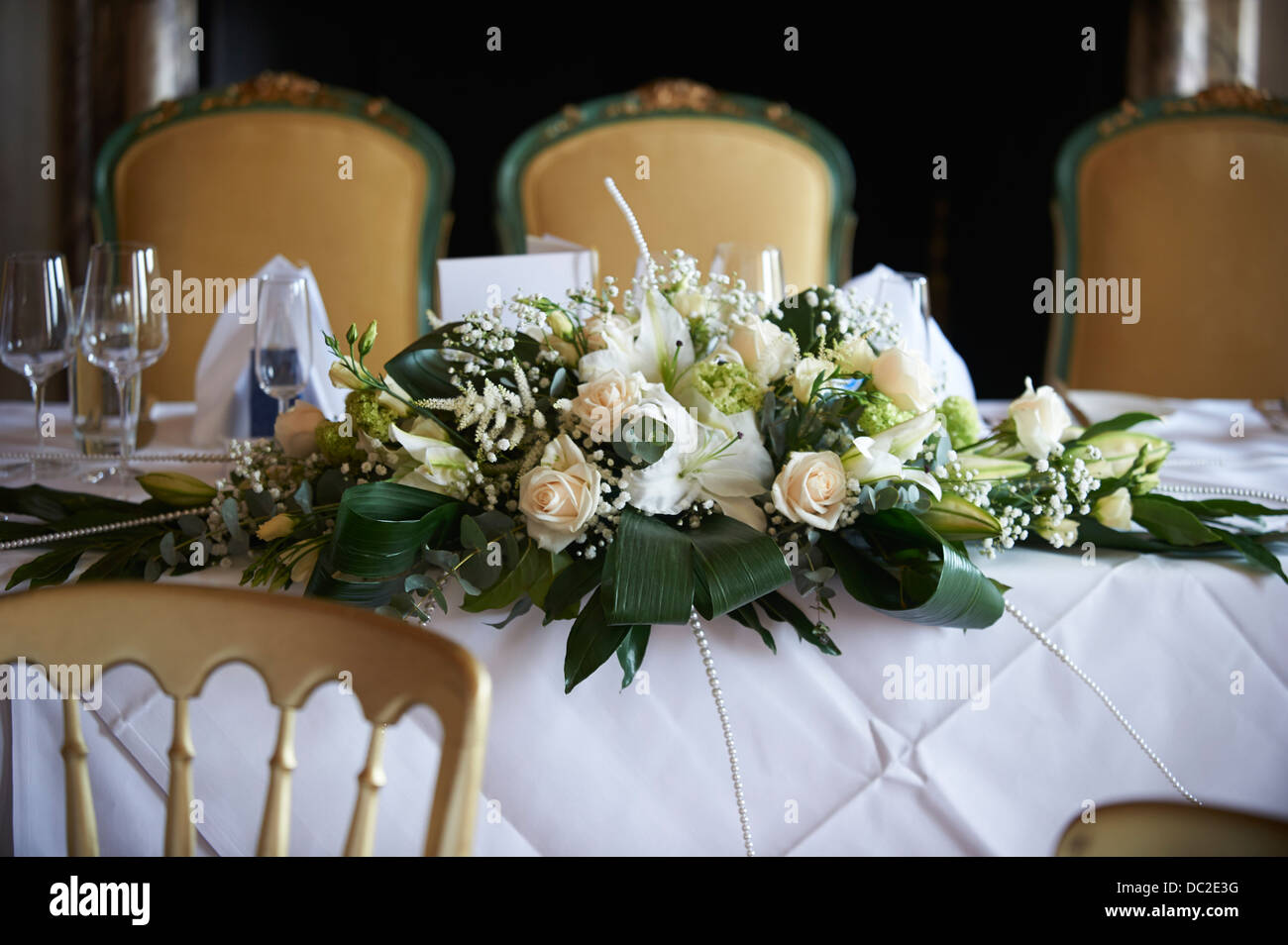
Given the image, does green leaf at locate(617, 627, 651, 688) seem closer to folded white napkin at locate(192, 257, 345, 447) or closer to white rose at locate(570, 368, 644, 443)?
white rose at locate(570, 368, 644, 443)

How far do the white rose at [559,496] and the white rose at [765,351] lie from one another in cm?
14

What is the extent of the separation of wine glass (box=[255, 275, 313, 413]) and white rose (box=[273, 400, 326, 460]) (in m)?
0.28

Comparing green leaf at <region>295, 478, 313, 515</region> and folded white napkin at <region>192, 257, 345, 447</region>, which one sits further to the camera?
folded white napkin at <region>192, 257, 345, 447</region>

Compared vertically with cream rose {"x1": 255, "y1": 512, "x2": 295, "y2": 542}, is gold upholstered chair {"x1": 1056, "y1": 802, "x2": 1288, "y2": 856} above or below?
below

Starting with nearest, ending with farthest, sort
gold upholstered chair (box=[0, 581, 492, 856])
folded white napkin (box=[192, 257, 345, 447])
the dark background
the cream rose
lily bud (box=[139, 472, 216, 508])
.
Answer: gold upholstered chair (box=[0, 581, 492, 856])
the cream rose
lily bud (box=[139, 472, 216, 508])
folded white napkin (box=[192, 257, 345, 447])
the dark background

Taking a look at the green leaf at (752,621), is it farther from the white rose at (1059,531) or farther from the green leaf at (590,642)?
the white rose at (1059,531)

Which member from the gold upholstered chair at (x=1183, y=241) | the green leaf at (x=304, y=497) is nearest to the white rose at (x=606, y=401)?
the green leaf at (x=304, y=497)

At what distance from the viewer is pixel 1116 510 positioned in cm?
90

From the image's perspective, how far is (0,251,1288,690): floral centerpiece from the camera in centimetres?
76

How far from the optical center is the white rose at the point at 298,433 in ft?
2.99

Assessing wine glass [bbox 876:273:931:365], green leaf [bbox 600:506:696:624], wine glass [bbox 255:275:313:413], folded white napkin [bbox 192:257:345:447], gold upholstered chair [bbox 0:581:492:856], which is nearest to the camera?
gold upholstered chair [bbox 0:581:492:856]

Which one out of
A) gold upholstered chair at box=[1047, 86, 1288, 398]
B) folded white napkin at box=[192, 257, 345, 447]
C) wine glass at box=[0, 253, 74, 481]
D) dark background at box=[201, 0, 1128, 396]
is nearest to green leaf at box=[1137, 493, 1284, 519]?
folded white napkin at box=[192, 257, 345, 447]

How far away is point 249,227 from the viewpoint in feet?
7.46

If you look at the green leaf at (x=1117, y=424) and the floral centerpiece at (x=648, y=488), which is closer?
the floral centerpiece at (x=648, y=488)
